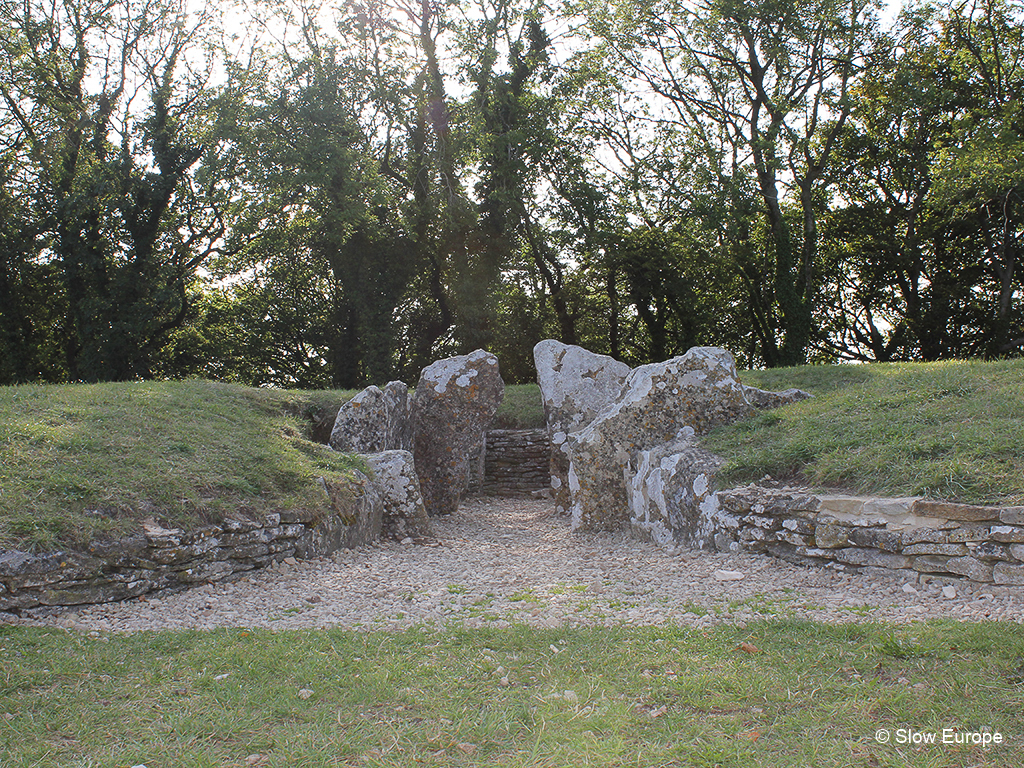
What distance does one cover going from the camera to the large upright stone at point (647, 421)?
7879 millimetres

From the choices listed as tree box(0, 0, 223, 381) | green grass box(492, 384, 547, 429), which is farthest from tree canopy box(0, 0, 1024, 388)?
green grass box(492, 384, 547, 429)

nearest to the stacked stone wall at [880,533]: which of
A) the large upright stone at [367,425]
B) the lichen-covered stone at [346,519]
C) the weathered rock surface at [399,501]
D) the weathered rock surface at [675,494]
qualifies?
the weathered rock surface at [675,494]

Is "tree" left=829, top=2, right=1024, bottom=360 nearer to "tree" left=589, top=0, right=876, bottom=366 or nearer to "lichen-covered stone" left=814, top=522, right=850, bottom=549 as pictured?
"tree" left=589, top=0, right=876, bottom=366

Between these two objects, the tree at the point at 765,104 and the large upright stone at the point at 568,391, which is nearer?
the large upright stone at the point at 568,391

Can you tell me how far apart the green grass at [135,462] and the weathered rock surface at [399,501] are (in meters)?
0.46

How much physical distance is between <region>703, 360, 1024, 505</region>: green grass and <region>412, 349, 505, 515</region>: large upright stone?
4004 millimetres

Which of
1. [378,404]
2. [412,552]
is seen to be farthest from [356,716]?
[378,404]

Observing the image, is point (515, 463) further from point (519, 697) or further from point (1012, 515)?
point (519, 697)

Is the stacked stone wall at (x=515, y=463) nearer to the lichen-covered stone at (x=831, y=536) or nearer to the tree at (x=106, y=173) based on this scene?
the lichen-covered stone at (x=831, y=536)

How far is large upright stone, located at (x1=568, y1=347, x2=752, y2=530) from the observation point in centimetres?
788

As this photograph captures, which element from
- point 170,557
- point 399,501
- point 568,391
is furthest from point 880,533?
point 568,391

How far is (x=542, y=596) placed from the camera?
203 inches

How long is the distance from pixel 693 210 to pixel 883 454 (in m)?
18.3

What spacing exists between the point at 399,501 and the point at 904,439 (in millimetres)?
5427
